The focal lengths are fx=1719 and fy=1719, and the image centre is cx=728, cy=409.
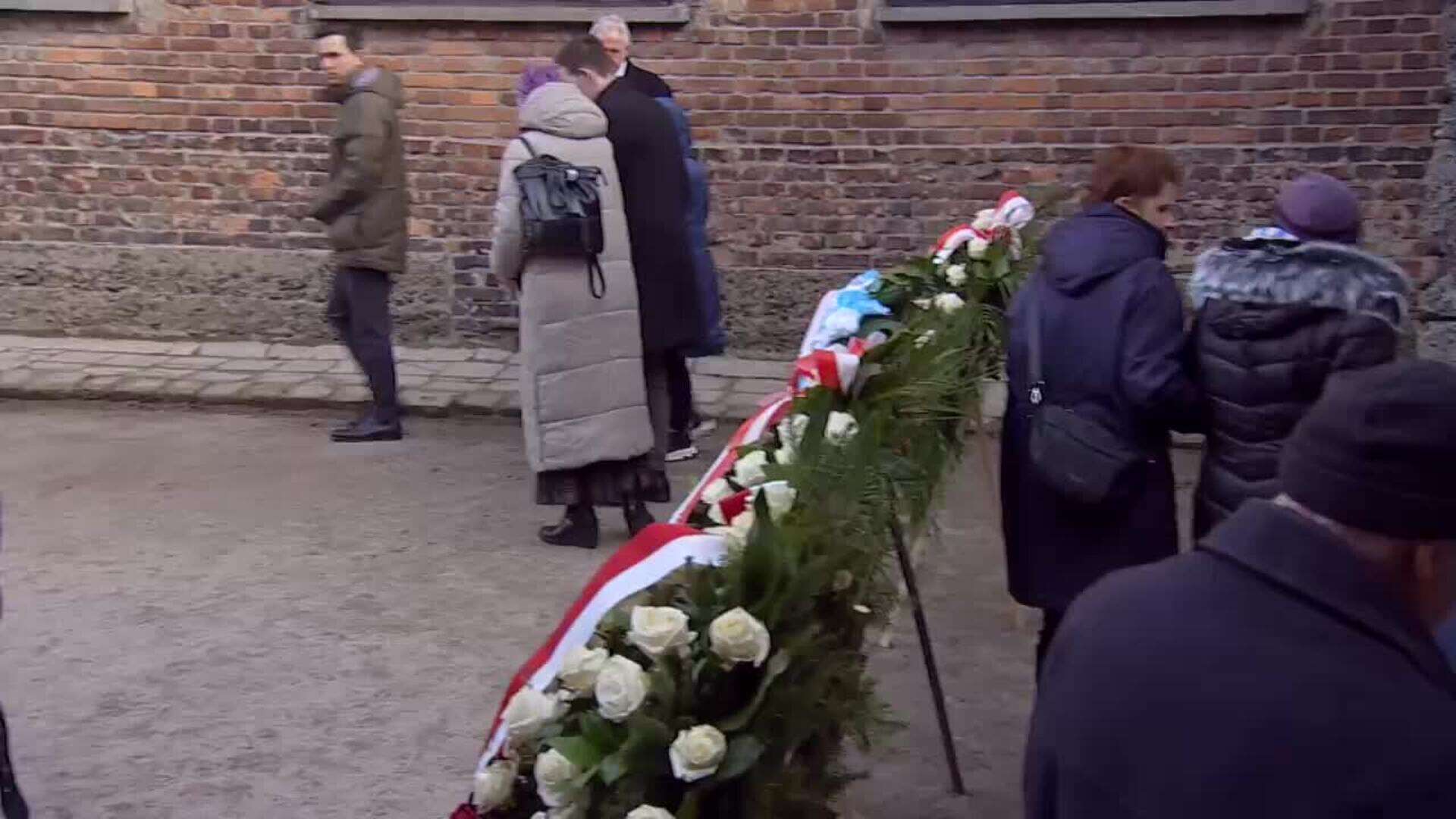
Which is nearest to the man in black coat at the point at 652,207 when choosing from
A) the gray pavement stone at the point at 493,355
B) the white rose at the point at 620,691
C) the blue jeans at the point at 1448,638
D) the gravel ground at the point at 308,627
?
the gravel ground at the point at 308,627

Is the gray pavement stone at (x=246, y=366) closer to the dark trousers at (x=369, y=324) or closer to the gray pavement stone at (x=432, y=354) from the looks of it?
the gray pavement stone at (x=432, y=354)

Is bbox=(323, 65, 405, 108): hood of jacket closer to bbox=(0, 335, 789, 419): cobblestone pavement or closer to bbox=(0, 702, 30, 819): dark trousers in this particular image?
bbox=(0, 335, 789, 419): cobblestone pavement

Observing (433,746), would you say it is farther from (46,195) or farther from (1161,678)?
(46,195)

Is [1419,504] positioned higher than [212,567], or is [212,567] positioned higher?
[1419,504]

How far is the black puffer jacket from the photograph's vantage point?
362 cm

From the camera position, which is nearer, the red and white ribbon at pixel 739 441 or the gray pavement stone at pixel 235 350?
the red and white ribbon at pixel 739 441

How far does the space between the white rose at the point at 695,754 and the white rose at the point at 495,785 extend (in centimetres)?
32

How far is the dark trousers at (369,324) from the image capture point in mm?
7793

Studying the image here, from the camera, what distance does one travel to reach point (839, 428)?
3.46 meters

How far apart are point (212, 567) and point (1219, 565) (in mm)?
5012

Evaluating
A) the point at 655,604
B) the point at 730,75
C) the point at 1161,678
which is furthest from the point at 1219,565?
the point at 730,75

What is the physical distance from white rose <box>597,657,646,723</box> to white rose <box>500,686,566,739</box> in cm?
11

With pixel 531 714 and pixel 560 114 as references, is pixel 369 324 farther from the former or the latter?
pixel 531 714

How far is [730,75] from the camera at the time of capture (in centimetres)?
912
